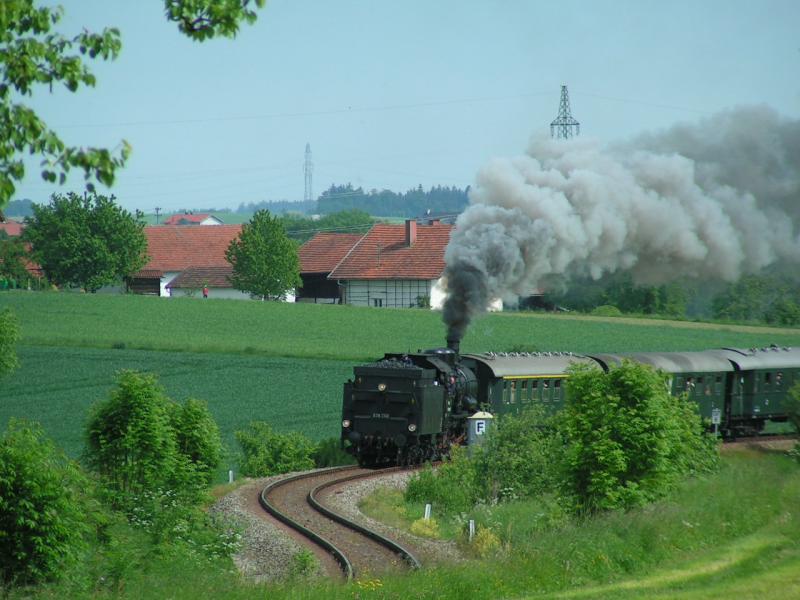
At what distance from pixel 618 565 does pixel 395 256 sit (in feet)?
214

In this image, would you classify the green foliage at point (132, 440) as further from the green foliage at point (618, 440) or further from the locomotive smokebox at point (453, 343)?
the locomotive smokebox at point (453, 343)

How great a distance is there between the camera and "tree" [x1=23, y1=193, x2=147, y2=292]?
84125 millimetres

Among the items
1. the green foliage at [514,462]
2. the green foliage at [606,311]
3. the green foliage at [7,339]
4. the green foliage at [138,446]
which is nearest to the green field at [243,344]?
the green foliage at [7,339]

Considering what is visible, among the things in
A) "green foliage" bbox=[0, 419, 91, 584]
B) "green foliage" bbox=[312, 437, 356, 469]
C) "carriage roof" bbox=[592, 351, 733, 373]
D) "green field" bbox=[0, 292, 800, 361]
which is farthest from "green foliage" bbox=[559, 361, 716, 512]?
"green field" bbox=[0, 292, 800, 361]

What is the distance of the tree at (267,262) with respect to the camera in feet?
279

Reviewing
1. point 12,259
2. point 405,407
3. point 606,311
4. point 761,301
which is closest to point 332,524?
point 405,407

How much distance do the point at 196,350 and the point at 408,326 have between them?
14.0m

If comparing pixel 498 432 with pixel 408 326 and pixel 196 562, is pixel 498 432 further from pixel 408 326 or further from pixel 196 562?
pixel 408 326

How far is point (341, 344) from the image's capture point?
5528 centimetres

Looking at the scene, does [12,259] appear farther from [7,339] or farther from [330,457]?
[330,457]

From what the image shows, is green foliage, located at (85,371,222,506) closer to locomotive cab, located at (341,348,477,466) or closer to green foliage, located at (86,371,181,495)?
green foliage, located at (86,371,181,495)

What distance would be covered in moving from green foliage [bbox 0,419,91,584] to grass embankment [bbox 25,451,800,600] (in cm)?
59

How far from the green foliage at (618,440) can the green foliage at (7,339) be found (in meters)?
26.4

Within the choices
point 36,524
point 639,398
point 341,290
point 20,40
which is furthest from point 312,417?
point 341,290
